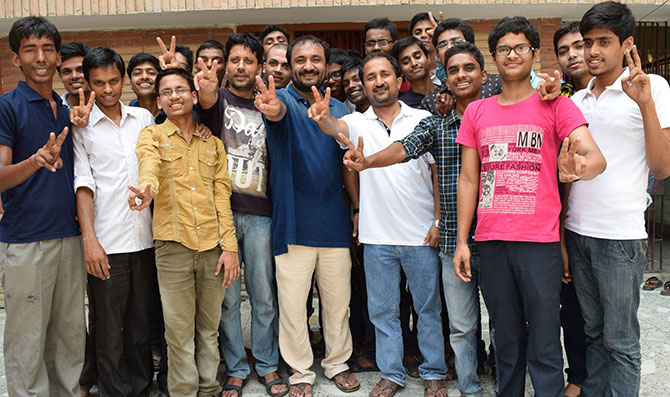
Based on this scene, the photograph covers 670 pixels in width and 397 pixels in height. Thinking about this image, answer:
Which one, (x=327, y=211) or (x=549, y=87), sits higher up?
(x=549, y=87)

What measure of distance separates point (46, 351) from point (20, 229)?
78cm

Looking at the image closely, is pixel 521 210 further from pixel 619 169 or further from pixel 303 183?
pixel 303 183

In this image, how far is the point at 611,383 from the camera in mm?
2863

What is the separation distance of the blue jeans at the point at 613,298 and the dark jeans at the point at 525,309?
7.6 inches

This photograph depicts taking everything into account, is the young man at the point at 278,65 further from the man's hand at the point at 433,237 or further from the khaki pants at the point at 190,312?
the man's hand at the point at 433,237

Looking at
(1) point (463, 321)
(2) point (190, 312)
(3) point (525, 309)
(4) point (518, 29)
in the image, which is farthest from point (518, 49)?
(2) point (190, 312)

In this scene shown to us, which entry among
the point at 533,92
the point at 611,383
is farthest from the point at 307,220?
the point at 611,383

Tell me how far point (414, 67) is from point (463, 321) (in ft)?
6.36

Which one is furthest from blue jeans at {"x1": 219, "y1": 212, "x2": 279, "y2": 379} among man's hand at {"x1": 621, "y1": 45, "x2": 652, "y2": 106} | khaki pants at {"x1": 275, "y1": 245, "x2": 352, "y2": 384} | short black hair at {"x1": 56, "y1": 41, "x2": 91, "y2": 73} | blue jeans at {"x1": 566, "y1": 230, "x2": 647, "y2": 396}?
man's hand at {"x1": 621, "y1": 45, "x2": 652, "y2": 106}

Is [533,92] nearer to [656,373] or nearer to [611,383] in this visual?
[611,383]

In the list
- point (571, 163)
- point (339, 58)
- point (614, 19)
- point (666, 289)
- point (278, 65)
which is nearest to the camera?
point (571, 163)

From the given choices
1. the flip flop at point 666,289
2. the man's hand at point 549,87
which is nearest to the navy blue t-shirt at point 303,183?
the man's hand at point 549,87

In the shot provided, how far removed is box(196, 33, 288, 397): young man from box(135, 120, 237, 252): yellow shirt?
0.22 metres

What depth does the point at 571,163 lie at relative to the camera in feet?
8.14
